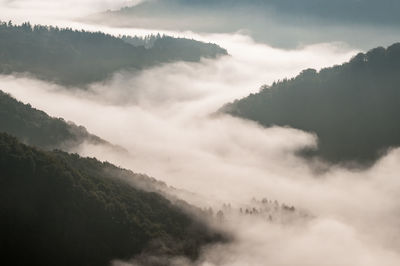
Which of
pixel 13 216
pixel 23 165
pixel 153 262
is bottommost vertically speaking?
pixel 153 262

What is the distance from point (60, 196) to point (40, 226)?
41.4 feet

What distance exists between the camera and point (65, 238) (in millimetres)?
184125

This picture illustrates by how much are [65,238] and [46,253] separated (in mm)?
7993

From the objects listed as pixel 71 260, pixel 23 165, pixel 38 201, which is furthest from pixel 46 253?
pixel 23 165

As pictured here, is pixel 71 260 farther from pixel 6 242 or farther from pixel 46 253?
pixel 6 242

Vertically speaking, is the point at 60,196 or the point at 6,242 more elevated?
the point at 60,196

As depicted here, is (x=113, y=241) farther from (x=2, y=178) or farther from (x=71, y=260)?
(x=2, y=178)

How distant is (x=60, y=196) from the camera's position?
7589 inches

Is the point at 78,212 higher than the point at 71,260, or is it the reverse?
the point at 78,212

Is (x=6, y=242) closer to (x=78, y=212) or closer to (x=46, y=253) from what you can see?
(x=46, y=253)

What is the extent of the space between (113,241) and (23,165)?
36809 millimetres

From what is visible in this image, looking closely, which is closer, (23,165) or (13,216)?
(13,216)

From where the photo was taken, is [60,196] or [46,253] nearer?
[46,253]

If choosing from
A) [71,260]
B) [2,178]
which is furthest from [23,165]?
[71,260]
